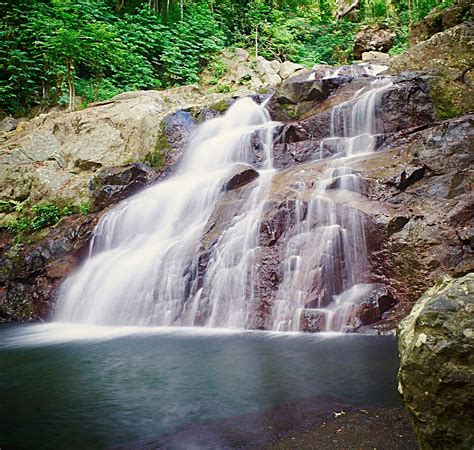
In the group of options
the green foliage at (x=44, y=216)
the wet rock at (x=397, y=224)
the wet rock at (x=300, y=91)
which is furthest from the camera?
the wet rock at (x=300, y=91)

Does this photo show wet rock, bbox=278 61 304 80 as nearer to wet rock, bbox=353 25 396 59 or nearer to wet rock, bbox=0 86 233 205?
wet rock, bbox=353 25 396 59

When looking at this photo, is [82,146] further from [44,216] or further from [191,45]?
[191,45]

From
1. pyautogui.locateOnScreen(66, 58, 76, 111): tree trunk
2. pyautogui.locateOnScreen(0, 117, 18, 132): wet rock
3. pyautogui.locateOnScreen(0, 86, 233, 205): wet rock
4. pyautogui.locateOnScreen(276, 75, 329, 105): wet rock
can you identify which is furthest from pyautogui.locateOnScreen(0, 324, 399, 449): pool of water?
pyautogui.locateOnScreen(66, 58, 76, 111): tree trunk

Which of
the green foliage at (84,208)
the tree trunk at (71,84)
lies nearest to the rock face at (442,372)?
the green foliage at (84,208)

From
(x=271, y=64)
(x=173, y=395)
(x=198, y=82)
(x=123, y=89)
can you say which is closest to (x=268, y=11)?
(x=271, y=64)

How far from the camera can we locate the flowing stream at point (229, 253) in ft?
23.9

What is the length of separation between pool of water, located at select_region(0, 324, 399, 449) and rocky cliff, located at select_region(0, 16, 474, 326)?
114 centimetres

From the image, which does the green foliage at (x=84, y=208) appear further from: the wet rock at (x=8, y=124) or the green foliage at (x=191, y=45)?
the green foliage at (x=191, y=45)

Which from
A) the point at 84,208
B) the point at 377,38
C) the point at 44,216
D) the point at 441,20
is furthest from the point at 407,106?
the point at 377,38

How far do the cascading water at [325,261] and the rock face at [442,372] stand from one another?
4.25 metres

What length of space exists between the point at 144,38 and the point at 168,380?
18295mm

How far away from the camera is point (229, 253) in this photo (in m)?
8.29

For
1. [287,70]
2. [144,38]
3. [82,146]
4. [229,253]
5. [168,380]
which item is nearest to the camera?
[168,380]

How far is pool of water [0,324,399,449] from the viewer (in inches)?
154
